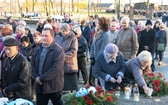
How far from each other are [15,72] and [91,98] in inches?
45.8

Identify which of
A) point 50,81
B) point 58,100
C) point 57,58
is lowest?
point 58,100

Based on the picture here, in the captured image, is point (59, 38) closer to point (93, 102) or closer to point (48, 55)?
point (48, 55)

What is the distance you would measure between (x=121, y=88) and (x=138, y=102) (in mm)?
625

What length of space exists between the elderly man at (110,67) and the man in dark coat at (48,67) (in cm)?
78

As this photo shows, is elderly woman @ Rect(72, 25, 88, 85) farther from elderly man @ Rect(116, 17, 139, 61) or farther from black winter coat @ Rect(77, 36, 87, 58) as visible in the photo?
elderly man @ Rect(116, 17, 139, 61)

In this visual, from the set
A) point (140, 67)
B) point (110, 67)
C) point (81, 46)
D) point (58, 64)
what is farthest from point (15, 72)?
point (81, 46)

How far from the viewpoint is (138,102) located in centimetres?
478

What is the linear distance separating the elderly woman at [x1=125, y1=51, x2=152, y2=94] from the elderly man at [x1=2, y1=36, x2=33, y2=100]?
1.84 meters

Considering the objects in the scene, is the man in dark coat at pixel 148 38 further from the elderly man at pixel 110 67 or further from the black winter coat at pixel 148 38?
the elderly man at pixel 110 67

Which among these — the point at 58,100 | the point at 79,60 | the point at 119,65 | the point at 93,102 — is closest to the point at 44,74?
the point at 58,100

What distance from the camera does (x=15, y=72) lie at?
446 centimetres

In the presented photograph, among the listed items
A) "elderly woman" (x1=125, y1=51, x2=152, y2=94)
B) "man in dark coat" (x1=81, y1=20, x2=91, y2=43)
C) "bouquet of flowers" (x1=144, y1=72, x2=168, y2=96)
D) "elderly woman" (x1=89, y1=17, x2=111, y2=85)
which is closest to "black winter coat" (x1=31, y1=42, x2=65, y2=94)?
"elderly woman" (x1=125, y1=51, x2=152, y2=94)

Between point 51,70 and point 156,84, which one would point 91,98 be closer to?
point 51,70

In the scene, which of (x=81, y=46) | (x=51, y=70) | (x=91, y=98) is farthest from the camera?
(x=81, y=46)
